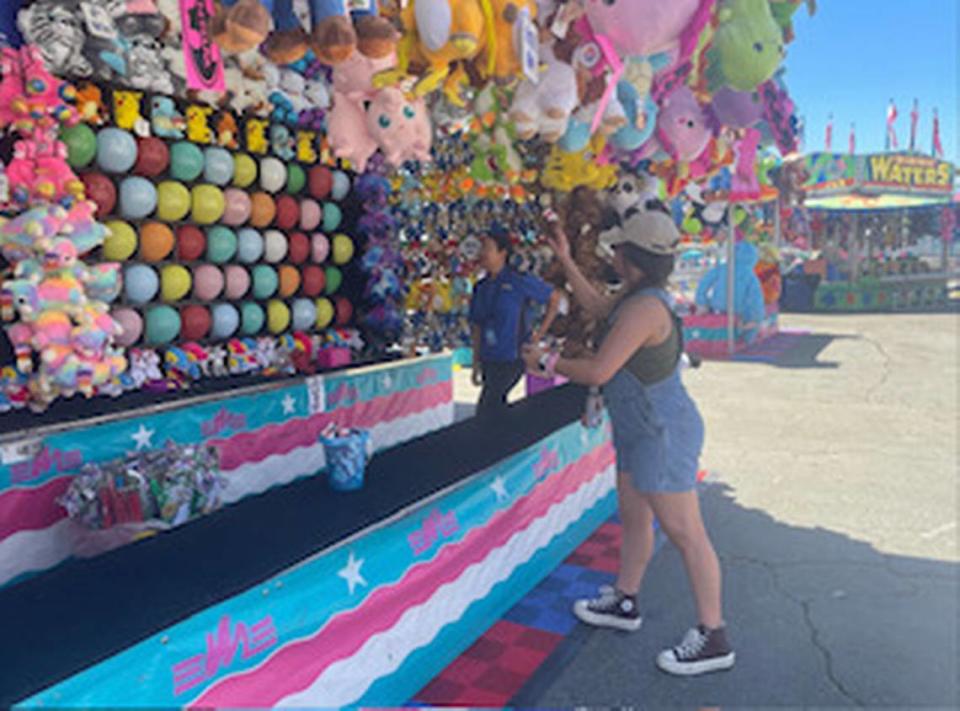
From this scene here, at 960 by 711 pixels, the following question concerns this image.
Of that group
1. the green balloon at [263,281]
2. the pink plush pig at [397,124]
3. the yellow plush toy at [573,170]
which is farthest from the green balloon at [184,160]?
the yellow plush toy at [573,170]

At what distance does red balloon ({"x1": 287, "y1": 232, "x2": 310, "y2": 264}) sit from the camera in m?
4.37

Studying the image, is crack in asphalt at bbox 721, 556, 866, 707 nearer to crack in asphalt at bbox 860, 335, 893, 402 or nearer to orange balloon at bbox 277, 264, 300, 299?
orange balloon at bbox 277, 264, 300, 299

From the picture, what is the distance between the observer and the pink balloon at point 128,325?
3375mm

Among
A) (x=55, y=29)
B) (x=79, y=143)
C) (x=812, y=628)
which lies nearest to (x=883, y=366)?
(x=812, y=628)

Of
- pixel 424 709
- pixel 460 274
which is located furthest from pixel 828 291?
pixel 424 709

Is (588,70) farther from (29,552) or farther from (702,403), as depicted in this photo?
(702,403)

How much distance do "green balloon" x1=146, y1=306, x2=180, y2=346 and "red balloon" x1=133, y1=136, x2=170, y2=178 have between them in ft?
2.09

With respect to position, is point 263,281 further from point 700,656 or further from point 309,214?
point 700,656

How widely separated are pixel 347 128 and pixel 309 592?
2515 mm

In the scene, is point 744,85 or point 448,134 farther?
point 448,134

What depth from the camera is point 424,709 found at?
2705mm

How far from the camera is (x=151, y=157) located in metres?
3.43

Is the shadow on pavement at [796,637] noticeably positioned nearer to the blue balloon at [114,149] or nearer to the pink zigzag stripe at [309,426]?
the pink zigzag stripe at [309,426]

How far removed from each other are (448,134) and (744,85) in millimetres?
2203
